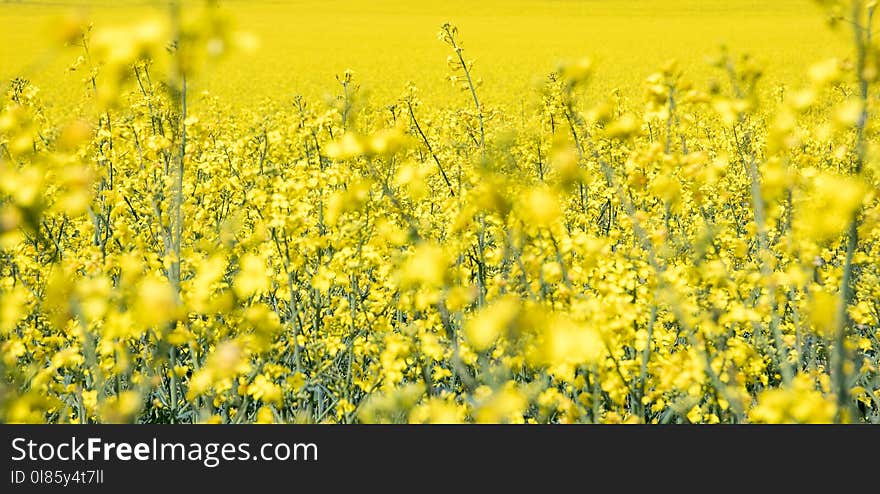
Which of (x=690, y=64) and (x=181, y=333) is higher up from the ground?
(x=690, y=64)

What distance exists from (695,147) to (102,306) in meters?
8.48

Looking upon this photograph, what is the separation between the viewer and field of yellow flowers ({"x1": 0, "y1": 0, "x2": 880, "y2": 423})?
1976mm

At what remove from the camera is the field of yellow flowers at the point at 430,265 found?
1.98m

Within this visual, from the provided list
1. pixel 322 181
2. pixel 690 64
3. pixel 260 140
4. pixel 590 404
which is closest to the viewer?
pixel 590 404

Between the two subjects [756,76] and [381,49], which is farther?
[381,49]

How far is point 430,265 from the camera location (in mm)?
1882

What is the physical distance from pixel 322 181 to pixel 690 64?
32904mm

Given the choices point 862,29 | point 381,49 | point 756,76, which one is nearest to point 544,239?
point 756,76

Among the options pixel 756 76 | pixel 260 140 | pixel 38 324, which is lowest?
A: pixel 756 76

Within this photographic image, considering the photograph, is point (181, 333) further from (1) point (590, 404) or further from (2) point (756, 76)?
(2) point (756, 76)

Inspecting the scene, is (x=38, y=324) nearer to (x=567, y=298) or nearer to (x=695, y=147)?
(x=567, y=298)

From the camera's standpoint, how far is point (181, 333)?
2617mm

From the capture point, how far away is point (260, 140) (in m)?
6.20
